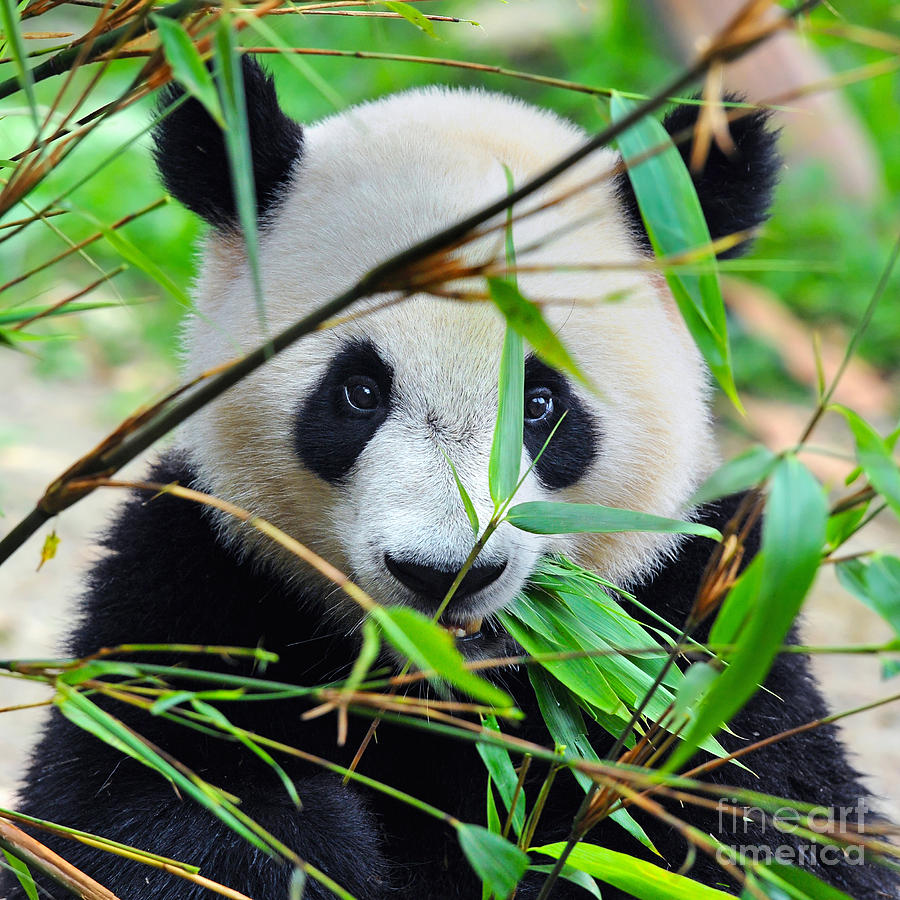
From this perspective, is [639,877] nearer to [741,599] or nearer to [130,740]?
[741,599]

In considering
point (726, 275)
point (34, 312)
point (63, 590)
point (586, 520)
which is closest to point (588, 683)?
point (586, 520)

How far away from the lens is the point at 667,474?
2.08 m

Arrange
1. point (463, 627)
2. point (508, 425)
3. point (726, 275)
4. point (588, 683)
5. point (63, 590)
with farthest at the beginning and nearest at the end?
1. point (726, 275)
2. point (63, 590)
3. point (463, 627)
4. point (588, 683)
5. point (508, 425)

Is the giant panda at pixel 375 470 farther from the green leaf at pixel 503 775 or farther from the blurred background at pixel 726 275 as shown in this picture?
the blurred background at pixel 726 275

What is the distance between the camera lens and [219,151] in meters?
2.02

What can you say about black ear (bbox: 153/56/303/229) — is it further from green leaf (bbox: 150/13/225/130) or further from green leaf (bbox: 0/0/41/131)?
green leaf (bbox: 150/13/225/130)

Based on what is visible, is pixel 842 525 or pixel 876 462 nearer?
pixel 876 462

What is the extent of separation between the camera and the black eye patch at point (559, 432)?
1.93 meters

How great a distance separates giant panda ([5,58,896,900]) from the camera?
1799 mm

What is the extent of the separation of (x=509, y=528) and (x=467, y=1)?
6.49m

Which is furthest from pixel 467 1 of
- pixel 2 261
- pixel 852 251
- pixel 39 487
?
pixel 39 487

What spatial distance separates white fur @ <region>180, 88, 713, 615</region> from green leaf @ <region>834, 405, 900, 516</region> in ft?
2.17

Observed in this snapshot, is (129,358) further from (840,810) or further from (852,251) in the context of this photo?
(840,810)

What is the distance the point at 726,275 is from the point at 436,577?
11.8 ft
